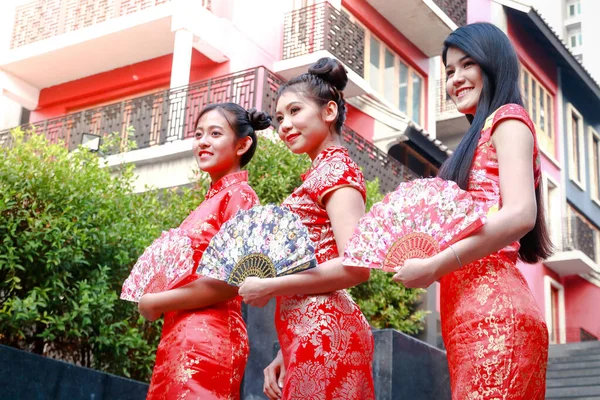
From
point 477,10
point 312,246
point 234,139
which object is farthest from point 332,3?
point 312,246

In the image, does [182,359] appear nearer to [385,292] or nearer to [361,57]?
[385,292]

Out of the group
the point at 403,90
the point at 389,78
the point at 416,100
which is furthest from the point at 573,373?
the point at 416,100

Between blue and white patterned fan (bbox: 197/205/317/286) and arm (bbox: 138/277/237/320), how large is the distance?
0.23m

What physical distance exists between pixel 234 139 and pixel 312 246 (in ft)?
3.36

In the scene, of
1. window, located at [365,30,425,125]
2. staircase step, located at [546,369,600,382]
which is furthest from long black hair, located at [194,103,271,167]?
window, located at [365,30,425,125]

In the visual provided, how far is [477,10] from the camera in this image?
20969 mm

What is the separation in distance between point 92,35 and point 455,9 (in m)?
8.35

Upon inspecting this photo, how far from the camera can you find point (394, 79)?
17469mm

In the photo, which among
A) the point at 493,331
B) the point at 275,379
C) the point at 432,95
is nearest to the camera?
the point at 493,331

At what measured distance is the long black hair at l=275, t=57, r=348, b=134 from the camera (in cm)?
313

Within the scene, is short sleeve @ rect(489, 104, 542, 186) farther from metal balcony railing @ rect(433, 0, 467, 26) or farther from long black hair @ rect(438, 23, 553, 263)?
metal balcony railing @ rect(433, 0, 467, 26)

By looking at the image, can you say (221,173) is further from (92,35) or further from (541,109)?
(541,109)

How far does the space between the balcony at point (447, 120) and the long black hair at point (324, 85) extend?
53.4ft

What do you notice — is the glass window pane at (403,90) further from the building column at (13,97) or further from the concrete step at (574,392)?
the concrete step at (574,392)
